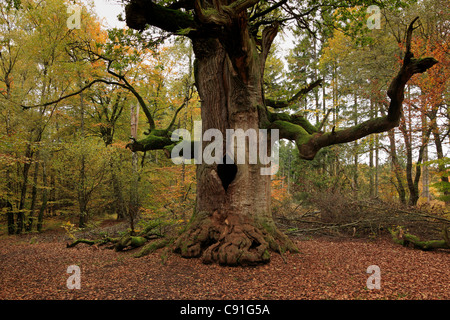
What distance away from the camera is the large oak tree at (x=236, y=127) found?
467 cm

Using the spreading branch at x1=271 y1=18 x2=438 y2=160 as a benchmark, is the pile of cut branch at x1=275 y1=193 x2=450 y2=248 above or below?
below

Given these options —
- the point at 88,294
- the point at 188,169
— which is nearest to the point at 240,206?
the point at 88,294

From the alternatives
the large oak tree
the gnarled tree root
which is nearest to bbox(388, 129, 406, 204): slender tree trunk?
the large oak tree

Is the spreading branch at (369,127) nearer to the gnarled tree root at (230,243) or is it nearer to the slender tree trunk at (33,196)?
the gnarled tree root at (230,243)

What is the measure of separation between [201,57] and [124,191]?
11.1 m

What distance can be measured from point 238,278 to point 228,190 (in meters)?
1.83

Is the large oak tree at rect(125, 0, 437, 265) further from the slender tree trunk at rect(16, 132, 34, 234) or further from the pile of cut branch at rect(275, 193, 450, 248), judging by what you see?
the slender tree trunk at rect(16, 132, 34, 234)

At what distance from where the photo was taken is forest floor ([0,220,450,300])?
3398 mm

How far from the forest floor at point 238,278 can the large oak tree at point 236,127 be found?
461mm

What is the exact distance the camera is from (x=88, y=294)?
3.50 m

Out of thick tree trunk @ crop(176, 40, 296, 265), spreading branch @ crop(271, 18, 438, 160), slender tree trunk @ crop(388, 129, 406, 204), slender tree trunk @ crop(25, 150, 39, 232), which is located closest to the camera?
spreading branch @ crop(271, 18, 438, 160)

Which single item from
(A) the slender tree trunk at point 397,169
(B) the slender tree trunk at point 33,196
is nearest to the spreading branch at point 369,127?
(A) the slender tree trunk at point 397,169

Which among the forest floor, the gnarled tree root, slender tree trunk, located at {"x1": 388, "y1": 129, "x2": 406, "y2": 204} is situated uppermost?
slender tree trunk, located at {"x1": 388, "y1": 129, "x2": 406, "y2": 204}

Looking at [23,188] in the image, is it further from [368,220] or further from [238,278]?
[368,220]
